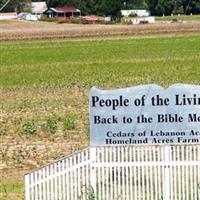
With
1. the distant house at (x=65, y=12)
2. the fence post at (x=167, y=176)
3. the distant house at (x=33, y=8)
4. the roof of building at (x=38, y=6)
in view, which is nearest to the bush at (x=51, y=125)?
the fence post at (x=167, y=176)

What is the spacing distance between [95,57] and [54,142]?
32.9 m

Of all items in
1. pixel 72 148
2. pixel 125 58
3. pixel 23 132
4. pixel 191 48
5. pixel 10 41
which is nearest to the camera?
pixel 72 148

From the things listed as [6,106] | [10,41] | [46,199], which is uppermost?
[46,199]

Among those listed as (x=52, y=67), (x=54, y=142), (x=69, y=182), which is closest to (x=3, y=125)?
(x=54, y=142)

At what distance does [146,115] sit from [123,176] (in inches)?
28.7

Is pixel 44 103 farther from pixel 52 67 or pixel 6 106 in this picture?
pixel 52 67

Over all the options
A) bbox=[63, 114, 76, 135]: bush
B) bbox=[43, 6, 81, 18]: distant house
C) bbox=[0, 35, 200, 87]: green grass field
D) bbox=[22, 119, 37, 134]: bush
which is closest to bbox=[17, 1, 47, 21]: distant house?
bbox=[43, 6, 81, 18]: distant house

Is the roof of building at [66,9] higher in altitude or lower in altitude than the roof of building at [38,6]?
higher

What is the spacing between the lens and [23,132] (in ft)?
65.5

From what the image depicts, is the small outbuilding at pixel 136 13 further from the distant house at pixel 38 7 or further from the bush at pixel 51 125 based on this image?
the bush at pixel 51 125

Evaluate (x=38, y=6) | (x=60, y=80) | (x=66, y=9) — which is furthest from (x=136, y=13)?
(x=60, y=80)

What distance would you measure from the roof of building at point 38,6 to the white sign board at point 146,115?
518 feet

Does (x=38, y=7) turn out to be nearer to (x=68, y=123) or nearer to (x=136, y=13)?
(x=136, y=13)

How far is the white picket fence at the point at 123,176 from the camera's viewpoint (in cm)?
975
